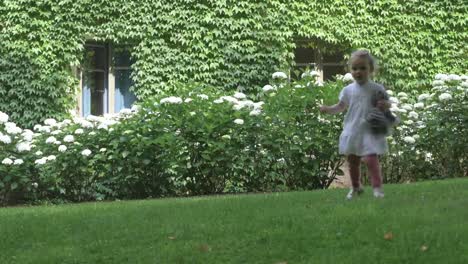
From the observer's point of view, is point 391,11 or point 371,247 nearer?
point 371,247

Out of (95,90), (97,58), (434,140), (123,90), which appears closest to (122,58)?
(97,58)

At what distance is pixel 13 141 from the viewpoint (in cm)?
1021

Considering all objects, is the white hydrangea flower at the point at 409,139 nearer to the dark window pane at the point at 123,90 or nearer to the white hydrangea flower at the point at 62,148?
the white hydrangea flower at the point at 62,148

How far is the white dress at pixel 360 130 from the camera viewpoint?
255 inches

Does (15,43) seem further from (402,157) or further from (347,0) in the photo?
(402,157)

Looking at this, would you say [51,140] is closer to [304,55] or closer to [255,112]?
[255,112]

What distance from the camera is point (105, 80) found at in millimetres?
15930

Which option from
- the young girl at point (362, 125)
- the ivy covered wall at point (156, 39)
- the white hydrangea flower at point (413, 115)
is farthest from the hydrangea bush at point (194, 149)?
the ivy covered wall at point (156, 39)

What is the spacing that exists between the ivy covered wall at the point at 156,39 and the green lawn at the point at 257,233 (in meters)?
8.59

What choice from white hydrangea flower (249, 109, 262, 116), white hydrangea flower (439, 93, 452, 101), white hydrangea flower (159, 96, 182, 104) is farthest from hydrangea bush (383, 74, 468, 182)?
white hydrangea flower (159, 96, 182, 104)

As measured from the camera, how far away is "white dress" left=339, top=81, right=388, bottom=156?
6.48 m

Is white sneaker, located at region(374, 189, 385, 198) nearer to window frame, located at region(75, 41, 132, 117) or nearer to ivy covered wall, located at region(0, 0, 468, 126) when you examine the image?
ivy covered wall, located at region(0, 0, 468, 126)

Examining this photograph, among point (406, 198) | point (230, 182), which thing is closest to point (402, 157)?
point (230, 182)

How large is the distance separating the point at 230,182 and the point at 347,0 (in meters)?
7.00
